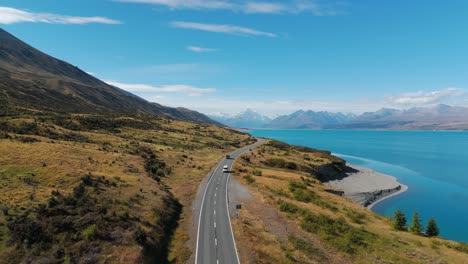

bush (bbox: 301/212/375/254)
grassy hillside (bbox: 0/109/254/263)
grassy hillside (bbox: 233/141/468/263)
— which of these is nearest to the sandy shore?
grassy hillside (bbox: 233/141/468/263)

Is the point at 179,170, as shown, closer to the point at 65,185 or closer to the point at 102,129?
the point at 65,185

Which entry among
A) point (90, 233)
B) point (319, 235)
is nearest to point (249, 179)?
point (319, 235)

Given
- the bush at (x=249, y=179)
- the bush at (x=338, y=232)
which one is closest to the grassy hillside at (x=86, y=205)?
the bush at (x=249, y=179)

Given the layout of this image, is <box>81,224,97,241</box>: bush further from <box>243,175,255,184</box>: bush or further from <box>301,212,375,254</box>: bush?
<box>243,175,255,184</box>: bush

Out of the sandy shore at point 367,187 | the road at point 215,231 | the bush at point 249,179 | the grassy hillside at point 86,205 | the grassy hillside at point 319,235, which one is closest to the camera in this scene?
the grassy hillside at point 86,205

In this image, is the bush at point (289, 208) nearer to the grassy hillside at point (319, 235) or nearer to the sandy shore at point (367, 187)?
the grassy hillside at point (319, 235)

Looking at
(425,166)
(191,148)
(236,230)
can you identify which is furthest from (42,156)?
(425,166)
